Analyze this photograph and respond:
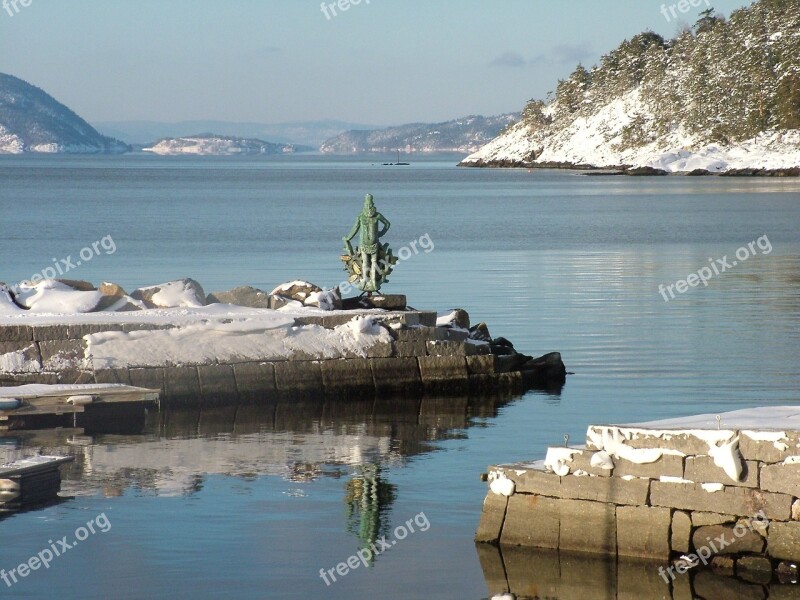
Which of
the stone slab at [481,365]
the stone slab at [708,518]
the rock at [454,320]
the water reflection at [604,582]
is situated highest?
the rock at [454,320]

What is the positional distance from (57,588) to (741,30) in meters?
164

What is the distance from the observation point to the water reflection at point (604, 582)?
9.71m

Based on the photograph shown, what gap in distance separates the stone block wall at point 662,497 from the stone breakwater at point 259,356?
761 cm

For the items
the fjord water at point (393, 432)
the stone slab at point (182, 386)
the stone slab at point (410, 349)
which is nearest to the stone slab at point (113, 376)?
the stone slab at point (182, 386)

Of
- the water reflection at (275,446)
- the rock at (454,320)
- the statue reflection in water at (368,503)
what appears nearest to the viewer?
the statue reflection in water at (368,503)

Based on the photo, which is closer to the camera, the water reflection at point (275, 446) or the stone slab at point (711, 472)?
the stone slab at point (711, 472)

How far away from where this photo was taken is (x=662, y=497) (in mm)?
10000

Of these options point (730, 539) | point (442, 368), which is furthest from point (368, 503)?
point (442, 368)

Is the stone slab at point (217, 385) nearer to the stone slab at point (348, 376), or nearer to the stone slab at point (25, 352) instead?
the stone slab at point (348, 376)

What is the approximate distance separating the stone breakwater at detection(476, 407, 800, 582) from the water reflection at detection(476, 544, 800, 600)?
3.3 inches

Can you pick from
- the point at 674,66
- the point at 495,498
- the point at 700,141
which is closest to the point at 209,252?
the point at 495,498

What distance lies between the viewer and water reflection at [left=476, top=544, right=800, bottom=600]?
9.71 metres

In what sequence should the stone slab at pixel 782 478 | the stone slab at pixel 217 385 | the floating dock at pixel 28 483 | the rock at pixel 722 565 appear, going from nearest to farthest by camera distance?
the stone slab at pixel 782 478 < the rock at pixel 722 565 < the floating dock at pixel 28 483 < the stone slab at pixel 217 385

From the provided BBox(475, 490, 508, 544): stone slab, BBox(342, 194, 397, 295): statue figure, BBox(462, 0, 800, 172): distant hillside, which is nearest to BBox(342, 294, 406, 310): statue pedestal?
BBox(342, 194, 397, 295): statue figure
